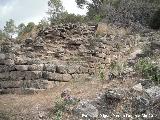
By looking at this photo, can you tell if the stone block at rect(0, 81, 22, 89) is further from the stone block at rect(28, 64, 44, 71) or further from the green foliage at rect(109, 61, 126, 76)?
the green foliage at rect(109, 61, 126, 76)

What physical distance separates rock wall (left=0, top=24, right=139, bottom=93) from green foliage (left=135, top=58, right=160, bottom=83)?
1.68 m

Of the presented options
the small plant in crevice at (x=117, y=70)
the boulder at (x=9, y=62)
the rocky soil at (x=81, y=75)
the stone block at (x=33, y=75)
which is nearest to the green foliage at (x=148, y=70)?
the rocky soil at (x=81, y=75)

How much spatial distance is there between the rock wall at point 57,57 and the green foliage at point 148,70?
1.68 metres

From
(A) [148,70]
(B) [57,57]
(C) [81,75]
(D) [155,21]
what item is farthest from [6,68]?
(D) [155,21]

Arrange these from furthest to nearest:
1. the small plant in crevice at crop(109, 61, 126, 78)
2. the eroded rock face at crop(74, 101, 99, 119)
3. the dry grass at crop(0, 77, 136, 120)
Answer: the small plant in crevice at crop(109, 61, 126, 78) → the dry grass at crop(0, 77, 136, 120) → the eroded rock face at crop(74, 101, 99, 119)

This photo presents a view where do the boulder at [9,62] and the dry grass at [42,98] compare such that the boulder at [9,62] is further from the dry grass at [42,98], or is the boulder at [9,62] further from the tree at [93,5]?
the tree at [93,5]

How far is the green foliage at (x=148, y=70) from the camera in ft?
35.8

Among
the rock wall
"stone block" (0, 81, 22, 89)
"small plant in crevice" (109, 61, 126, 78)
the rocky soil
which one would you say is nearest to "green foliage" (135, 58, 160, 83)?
the rocky soil

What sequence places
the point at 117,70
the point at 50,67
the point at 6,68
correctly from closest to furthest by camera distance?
the point at 117,70, the point at 50,67, the point at 6,68

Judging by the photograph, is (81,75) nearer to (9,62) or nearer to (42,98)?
(9,62)

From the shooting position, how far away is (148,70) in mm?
11445

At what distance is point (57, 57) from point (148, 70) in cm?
402

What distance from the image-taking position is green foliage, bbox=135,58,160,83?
10.9m

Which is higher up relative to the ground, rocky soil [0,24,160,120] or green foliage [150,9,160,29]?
green foliage [150,9,160,29]
